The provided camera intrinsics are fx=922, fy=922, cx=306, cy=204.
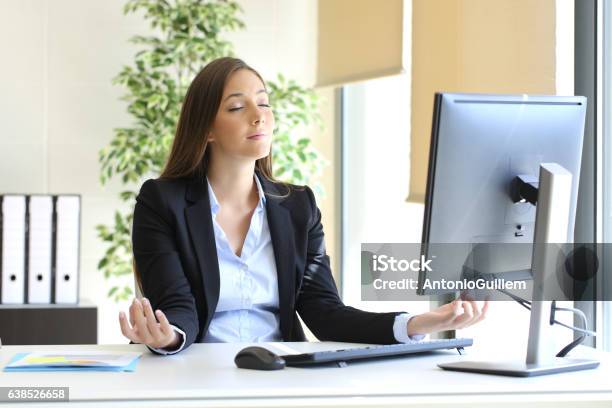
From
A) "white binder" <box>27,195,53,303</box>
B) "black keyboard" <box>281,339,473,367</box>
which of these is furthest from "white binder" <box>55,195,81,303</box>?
"black keyboard" <box>281,339,473,367</box>

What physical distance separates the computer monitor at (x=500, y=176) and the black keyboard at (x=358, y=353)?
146 millimetres

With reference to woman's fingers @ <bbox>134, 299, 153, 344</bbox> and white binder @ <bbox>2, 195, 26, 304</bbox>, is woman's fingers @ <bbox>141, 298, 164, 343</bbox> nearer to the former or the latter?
woman's fingers @ <bbox>134, 299, 153, 344</bbox>

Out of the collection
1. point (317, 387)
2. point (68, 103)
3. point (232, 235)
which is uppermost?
point (68, 103)

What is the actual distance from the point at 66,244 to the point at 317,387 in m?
2.22

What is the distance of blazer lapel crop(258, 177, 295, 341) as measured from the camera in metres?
2.26

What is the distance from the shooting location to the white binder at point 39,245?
3447mm

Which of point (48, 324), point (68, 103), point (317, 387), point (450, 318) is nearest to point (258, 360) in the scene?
point (317, 387)

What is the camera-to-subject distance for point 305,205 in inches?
93.4

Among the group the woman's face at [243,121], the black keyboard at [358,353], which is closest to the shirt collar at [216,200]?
the woman's face at [243,121]

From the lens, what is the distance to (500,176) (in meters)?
1.67

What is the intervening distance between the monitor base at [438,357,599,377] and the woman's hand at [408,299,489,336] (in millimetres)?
79

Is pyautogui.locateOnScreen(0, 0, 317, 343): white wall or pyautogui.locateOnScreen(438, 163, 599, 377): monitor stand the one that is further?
pyautogui.locateOnScreen(0, 0, 317, 343): white wall

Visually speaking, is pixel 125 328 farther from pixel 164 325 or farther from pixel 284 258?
pixel 284 258

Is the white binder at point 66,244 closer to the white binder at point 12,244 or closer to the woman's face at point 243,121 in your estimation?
the white binder at point 12,244
